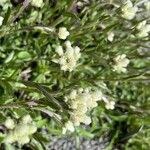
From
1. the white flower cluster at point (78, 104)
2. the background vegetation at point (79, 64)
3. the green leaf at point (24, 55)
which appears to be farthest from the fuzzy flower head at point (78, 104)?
the green leaf at point (24, 55)

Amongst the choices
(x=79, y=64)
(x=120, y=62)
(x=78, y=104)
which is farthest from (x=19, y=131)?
(x=79, y=64)

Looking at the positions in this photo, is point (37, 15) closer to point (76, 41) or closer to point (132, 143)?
point (76, 41)

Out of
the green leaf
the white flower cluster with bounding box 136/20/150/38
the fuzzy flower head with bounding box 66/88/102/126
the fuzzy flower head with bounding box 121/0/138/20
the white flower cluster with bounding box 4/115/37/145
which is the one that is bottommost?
the white flower cluster with bounding box 4/115/37/145

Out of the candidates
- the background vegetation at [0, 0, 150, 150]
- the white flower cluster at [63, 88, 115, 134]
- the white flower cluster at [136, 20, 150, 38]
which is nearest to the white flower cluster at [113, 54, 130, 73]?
the background vegetation at [0, 0, 150, 150]

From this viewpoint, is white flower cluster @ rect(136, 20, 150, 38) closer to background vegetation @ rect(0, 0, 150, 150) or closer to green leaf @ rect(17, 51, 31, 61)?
background vegetation @ rect(0, 0, 150, 150)

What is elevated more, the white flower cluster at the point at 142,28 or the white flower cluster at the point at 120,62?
the white flower cluster at the point at 142,28

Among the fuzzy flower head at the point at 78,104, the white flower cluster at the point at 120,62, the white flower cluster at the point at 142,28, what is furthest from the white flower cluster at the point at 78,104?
the white flower cluster at the point at 142,28

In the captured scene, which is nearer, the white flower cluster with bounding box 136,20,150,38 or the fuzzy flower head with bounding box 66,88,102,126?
the fuzzy flower head with bounding box 66,88,102,126

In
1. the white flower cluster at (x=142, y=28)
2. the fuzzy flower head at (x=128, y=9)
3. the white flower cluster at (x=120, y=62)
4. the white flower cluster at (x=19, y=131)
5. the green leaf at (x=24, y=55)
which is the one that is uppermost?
the fuzzy flower head at (x=128, y=9)

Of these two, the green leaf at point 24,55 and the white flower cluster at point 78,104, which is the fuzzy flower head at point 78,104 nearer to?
the white flower cluster at point 78,104

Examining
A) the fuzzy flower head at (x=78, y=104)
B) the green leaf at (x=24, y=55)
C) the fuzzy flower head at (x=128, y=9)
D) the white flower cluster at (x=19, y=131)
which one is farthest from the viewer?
the green leaf at (x=24, y=55)

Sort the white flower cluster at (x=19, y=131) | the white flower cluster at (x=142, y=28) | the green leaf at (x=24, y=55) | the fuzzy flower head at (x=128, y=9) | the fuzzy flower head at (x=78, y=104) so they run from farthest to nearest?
the green leaf at (x=24, y=55) < the white flower cluster at (x=142, y=28) < the fuzzy flower head at (x=128, y=9) < the fuzzy flower head at (x=78, y=104) < the white flower cluster at (x=19, y=131)

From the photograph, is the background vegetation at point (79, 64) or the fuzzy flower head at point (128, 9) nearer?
the fuzzy flower head at point (128, 9)
